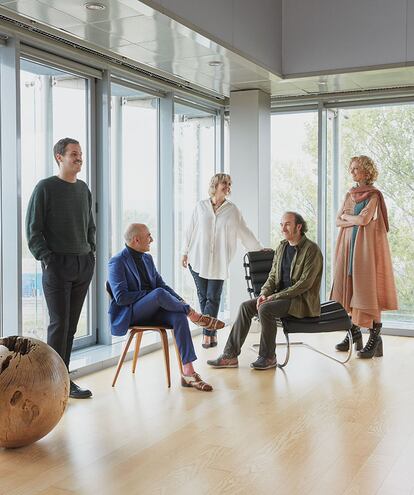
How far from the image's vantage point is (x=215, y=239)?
281 inches

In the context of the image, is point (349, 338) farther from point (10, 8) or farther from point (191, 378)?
point (10, 8)

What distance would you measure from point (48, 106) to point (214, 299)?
230 cm

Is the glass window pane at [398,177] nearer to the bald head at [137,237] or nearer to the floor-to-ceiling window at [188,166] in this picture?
the floor-to-ceiling window at [188,166]

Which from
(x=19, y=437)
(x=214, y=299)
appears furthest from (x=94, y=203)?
(x=19, y=437)

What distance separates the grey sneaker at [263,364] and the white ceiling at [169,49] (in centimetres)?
251

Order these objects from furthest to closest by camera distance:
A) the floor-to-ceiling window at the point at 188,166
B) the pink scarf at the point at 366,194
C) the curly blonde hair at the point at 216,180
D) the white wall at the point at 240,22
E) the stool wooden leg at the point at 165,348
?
the floor-to-ceiling window at the point at 188,166 < the curly blonde hair at the point at 216,180 < the pink scarf at the point at 366,194 < the stool wooden leg at the point at 165,348 < the white wall at the point at 240,22

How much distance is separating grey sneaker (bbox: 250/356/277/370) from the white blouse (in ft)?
3.90

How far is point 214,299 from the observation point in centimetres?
702

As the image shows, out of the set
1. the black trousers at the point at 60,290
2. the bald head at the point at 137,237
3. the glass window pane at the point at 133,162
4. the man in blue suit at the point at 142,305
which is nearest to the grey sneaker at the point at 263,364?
the man in blue suit at the point at 142,305

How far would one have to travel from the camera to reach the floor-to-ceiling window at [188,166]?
26.8 feet

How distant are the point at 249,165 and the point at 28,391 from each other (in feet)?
15.1

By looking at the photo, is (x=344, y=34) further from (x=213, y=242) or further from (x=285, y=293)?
(x=285, y=293)

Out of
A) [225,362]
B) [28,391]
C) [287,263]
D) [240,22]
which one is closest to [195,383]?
[225,362]

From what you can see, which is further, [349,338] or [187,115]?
[187,115]
